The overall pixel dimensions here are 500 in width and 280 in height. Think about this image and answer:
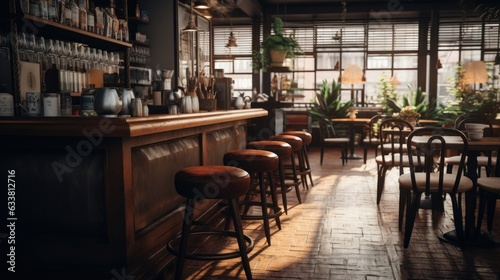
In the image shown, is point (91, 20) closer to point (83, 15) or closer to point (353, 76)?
point (83, 15)

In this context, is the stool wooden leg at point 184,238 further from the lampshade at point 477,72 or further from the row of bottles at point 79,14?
the lampshade at point 477,72

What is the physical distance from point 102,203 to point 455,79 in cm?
918

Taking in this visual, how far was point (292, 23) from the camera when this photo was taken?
10297 millimetres

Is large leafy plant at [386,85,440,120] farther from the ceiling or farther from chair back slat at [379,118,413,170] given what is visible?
chair back slat at [379,118,413,170]

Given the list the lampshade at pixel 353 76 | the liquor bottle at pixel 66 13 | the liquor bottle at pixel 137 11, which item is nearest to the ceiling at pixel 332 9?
the lampshade at pixel 353 76

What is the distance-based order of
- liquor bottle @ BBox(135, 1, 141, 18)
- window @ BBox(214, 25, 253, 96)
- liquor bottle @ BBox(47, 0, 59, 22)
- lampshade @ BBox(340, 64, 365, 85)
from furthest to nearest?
window @ BBox(214, 25, 253, 96), lampshade @ BBox(340, 64, 365, 85), liquor bottle @ BBox(135, 1, 141, 18), liquor bottle @ BBox(47, 0, 59, 22)

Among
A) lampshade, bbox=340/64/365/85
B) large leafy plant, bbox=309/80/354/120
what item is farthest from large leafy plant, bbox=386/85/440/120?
lampshade, bbox=340/64/365/85

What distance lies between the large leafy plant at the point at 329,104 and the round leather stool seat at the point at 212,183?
277 inches

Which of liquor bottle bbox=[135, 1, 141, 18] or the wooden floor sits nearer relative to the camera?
the wooden floor

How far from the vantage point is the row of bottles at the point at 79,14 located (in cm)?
357

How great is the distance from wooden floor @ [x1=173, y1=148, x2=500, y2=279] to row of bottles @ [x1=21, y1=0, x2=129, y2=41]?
216 centimetres

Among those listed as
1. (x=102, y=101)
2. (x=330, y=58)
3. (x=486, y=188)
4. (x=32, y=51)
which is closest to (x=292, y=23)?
(x=330, y=58)

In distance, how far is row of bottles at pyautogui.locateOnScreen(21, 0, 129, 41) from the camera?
357 centimetres

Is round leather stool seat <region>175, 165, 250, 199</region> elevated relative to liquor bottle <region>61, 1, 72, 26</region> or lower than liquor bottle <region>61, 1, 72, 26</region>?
lower
